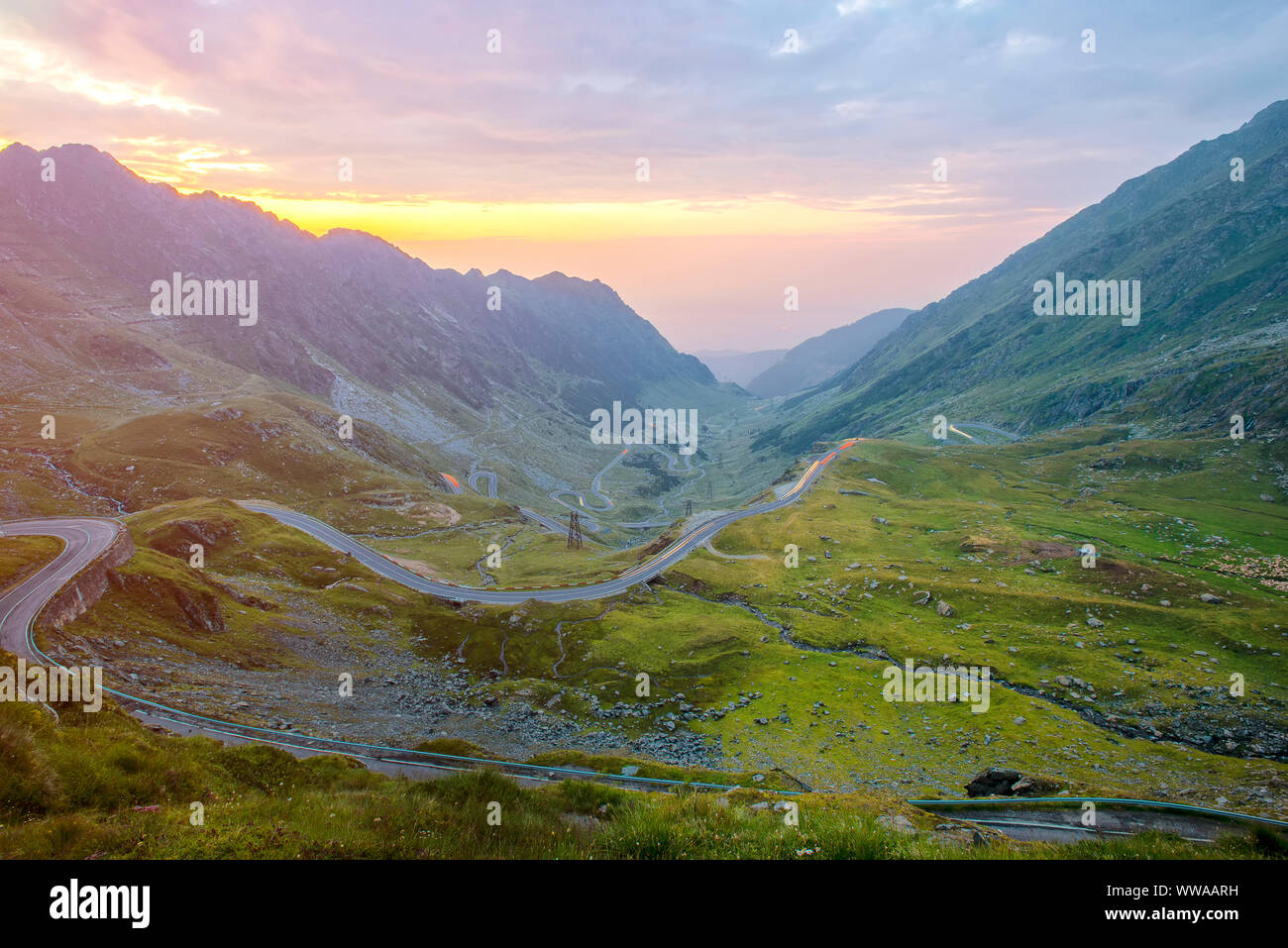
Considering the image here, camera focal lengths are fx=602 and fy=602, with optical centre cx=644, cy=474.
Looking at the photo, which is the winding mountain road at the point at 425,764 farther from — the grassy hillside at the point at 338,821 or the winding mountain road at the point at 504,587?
the winding mountain road at the point at 504,587

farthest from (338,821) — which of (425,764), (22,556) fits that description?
(22,556)

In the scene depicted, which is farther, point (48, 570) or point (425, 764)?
point (48, 570)

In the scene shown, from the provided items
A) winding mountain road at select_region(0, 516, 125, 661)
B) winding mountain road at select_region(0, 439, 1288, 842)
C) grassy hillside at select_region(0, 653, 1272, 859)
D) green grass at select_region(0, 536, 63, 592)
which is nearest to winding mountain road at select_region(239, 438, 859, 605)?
winding mountain road at select_region(0, 516, 125, 661)

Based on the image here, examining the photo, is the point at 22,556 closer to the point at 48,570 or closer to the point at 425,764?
the point at 48,570

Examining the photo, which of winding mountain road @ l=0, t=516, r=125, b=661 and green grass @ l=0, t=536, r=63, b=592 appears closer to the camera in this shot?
winding mountain road @ l=0, t=516, r=125, b=661

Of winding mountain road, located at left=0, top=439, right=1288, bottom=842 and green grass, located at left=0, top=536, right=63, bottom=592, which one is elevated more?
green grass, located at left=0, top=536, right=63, bottom=592

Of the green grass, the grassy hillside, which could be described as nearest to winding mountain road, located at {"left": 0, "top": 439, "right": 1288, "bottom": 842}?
the green grass

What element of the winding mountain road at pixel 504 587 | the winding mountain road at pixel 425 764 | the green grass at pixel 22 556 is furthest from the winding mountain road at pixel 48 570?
the winding mountain road at pixel 504 587

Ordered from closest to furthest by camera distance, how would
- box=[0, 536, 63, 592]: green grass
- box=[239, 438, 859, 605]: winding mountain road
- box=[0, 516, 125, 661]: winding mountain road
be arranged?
1. box=[0, 516, 125, 661]: winding mountain road
2. box=[0, 536, 63, 592]: green grass
3. box=[239, 438, 859, 605]: winding mountain road

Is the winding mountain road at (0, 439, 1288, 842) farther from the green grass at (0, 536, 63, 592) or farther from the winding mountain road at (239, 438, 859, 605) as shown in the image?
the winding mountain road at (239, 438, 859, 605)

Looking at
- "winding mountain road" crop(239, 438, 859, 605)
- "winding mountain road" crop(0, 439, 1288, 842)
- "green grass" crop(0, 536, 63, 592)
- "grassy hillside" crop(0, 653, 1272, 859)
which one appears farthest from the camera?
"winding mountain road" crop(239, 438, 859, 605)

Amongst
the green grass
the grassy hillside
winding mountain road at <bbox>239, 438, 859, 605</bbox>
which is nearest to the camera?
the grassy hillside
